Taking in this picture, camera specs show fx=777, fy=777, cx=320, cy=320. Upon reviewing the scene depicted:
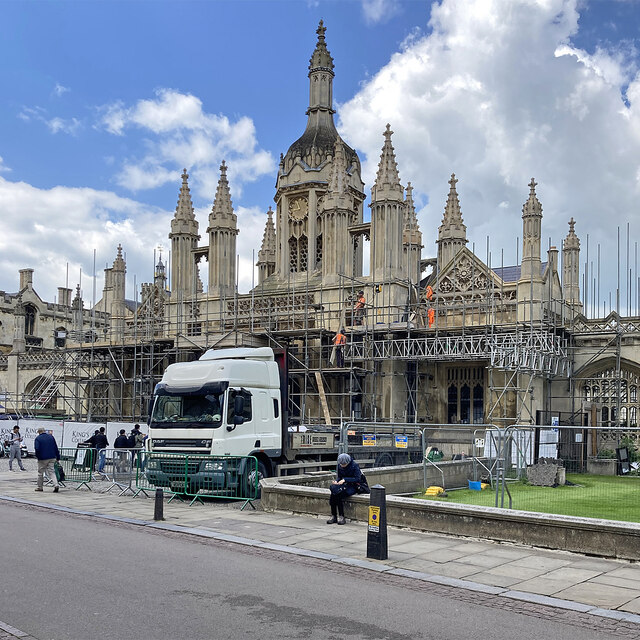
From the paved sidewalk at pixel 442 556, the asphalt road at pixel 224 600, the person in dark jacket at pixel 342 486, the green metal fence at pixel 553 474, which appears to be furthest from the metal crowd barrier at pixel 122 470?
the asphalt road at pixel 224 600

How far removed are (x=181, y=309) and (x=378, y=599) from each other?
1169 inches

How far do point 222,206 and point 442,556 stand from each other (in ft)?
94.4

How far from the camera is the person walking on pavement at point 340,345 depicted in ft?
102

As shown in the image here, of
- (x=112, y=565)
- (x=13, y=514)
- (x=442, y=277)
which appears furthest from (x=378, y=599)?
(x=442, y=277)

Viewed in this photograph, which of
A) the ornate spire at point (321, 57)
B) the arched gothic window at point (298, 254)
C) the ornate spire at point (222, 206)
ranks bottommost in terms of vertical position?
the arched gothic window at point (298, 254)

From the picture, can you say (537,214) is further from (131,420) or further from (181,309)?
(131,420)

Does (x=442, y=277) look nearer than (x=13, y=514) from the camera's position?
No

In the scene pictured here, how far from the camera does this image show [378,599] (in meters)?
8.30

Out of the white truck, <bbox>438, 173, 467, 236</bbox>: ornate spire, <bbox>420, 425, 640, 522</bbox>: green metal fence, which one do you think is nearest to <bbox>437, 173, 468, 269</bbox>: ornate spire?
<bbox>438, 173, 467, 236</bbox>: ornate spire

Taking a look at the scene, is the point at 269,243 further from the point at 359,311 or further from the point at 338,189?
the point at 359,311

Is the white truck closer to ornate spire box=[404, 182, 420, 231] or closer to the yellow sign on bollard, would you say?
the yellow sign on bollard

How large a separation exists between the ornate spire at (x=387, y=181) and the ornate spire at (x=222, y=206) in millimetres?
7974

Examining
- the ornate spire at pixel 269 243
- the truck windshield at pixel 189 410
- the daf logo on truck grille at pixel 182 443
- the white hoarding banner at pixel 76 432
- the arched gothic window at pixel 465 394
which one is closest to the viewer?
the daf logo on truck grille at pixel 182 443

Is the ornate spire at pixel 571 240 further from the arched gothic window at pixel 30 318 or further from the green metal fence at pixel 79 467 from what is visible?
the arched gothic window at pixel 30 318
